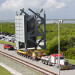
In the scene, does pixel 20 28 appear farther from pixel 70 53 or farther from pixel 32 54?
pixel 70 53

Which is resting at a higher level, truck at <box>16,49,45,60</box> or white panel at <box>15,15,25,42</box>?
white panel at <box>15,15,25,42</box>

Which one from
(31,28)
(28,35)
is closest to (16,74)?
(28,35)

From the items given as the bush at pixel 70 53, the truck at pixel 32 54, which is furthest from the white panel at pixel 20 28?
the bush at pixel 70 53

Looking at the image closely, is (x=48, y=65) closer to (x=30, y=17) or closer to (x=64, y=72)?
(x=64, y=72)

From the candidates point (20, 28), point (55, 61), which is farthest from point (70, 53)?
point (20, 28)

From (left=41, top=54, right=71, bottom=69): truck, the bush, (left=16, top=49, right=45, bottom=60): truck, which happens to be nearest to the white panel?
(left=16, top=49, right=45, bottom=60): truck

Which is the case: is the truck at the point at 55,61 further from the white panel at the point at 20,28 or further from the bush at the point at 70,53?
the white panel at the point at 20,28

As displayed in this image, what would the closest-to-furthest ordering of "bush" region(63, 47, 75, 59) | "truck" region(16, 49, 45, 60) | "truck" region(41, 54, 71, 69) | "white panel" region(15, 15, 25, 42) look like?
"truck" region(41, 54, 71, 69)
"truck" region(16, 49, 45, 60)
"bush" region(63, 47, 75, 59)
"white panel" region(15, 15, 25, 42)

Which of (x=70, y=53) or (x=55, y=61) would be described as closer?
(x=55, y=61)

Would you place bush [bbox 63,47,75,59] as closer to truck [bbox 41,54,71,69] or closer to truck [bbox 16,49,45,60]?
truck [bbox 16,49,45,60]

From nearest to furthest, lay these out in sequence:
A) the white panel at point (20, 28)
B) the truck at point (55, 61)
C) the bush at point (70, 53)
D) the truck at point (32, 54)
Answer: the truck at point (55, 61)
the truck at point (32, 54)
the bush at point (70, 53)
the white panel at point (20, 28)

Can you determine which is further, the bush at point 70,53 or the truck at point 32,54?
the bush at point 70,53

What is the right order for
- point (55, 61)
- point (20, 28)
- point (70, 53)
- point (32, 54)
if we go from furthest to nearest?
point (20, 28)
point (70, 53)
point (32, 54)
point (55, 61)
